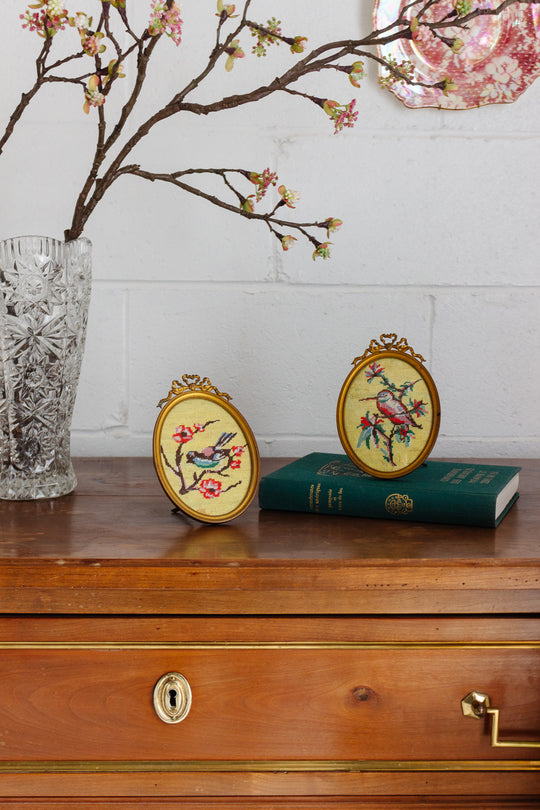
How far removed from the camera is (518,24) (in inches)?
48.4

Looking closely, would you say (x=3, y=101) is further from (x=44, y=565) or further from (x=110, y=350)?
(x=44, y=565)

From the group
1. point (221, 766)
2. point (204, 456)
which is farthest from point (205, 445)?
point (221, 766)

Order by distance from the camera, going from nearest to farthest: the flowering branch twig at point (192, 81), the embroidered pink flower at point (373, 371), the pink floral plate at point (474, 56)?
the flowering branch twig at point (192, 81), the embroidered pink flower at point (373, 371), the pink floral plate at point (474, 56)

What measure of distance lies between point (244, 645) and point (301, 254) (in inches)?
28.2

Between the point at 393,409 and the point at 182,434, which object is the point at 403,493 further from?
the point at 182,434

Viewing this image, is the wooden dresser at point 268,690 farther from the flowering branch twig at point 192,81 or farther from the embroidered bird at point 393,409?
the flowering branch twig at point 192,81

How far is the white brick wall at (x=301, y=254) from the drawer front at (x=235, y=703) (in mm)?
566

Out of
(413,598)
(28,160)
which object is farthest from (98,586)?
(28,160)

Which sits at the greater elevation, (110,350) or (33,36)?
(33,36)

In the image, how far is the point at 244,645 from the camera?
2.55 ft

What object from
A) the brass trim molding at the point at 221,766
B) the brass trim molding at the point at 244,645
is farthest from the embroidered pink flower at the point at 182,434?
the brass trim molding at the point at 221,766

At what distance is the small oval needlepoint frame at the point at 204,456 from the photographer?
34.7 inches

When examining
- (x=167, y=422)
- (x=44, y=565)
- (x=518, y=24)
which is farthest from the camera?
(x=518, y=24)

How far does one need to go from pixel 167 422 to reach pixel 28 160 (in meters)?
0.63
